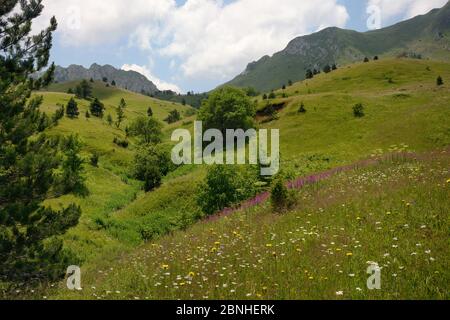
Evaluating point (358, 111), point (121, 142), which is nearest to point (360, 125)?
point (358, 111)

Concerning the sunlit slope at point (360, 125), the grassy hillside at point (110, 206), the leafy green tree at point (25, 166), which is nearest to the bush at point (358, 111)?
the sunlit slope at point (360, 125)

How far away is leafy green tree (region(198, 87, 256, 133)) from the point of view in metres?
67.8

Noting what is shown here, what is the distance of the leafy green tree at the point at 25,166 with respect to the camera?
14.8 m

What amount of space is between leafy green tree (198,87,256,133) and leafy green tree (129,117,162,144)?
1832cm

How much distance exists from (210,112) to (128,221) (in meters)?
41.5

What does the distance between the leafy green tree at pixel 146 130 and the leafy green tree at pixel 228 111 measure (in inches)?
721

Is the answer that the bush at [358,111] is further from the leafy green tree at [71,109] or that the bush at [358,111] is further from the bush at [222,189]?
the leafy green tree at [71,109]

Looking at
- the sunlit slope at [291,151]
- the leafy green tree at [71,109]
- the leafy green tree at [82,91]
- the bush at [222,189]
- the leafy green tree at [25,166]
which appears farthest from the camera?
the leafy green tree at [82,91]

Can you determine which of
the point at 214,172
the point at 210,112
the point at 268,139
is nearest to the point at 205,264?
the point at 214,172

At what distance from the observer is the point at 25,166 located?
15039 mm

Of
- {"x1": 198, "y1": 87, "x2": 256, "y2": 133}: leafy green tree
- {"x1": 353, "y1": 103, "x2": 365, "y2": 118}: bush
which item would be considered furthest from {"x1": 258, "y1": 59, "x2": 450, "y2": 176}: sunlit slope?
{"x1": 198, "y1": 87, "x2": 256, "y2": 133}: leafy green tree

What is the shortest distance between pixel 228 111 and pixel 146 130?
90.2 ft

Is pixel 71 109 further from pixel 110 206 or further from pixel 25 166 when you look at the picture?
pixel 25 166
